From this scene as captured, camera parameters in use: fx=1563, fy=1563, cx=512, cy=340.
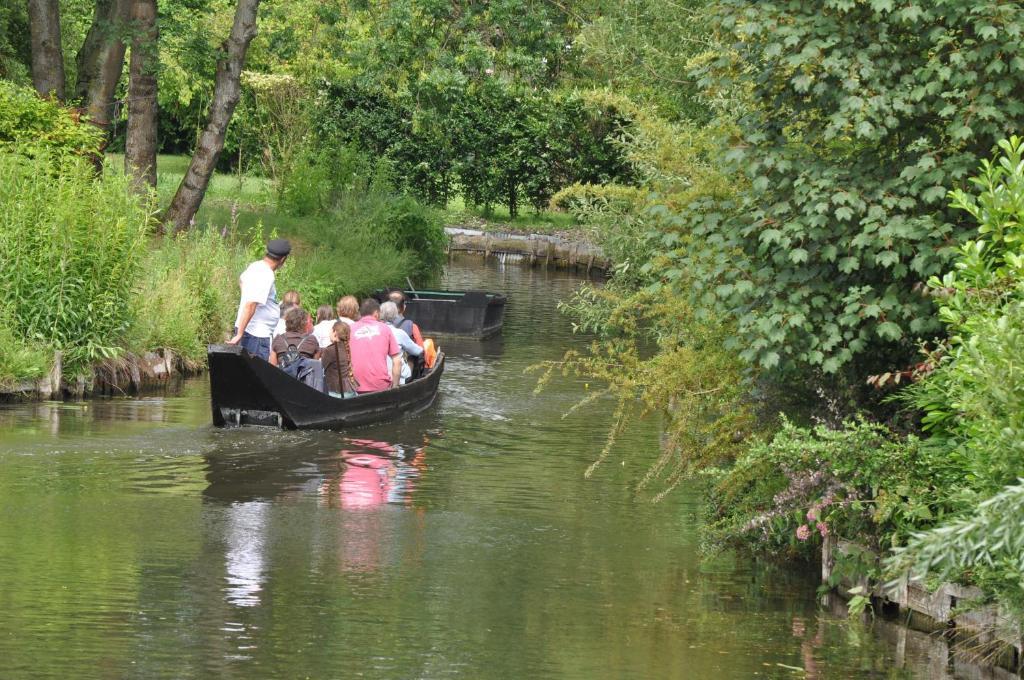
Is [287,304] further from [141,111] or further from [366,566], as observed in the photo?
[141,111]

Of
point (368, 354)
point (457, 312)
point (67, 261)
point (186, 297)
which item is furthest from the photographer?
point (457, 312)

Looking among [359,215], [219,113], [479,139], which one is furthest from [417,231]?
[479,139]

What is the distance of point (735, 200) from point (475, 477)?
4752 mm

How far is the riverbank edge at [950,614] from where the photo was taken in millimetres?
9023

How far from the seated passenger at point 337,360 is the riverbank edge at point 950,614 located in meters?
7.43

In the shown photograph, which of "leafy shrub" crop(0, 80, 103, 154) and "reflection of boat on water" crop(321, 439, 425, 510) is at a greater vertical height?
"leafy shrub" crop(0, 80, 103, 154)

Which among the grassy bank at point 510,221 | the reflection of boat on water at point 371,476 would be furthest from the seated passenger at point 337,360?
the grassy bank at point 510,221

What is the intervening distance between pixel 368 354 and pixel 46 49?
1192 centimetres

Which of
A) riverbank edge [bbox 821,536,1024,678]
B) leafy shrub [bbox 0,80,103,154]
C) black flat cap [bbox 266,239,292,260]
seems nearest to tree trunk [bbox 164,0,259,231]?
leafy shrub [bbox 0,80,103,154]

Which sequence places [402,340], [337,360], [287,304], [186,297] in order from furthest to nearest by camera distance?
[186,297] → [402,340] → [287,304] → [337,360]

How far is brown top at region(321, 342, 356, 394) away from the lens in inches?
664

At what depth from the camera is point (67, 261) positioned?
17906 mm

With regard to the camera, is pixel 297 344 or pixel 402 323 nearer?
pixel 297 344

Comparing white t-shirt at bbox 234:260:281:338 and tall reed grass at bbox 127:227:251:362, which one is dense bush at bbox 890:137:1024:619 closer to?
white t-shirt at bbox 234:260:281:338
